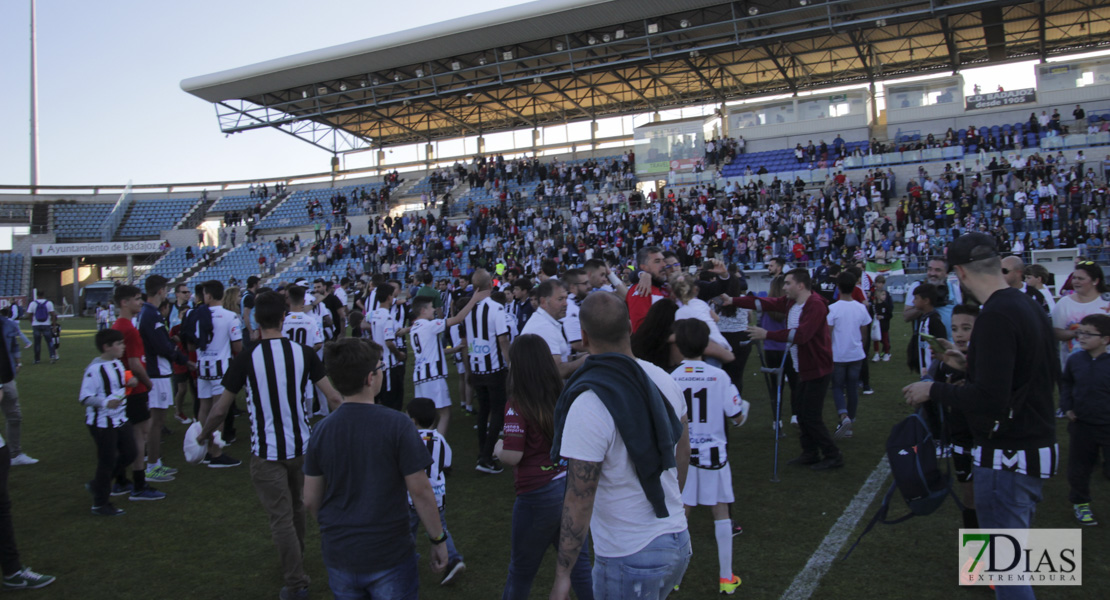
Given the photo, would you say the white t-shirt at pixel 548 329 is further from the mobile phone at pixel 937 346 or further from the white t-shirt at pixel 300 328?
the white t-shirt at pixel 300 328

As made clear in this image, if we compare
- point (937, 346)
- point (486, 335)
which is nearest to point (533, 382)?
point (937, 346)

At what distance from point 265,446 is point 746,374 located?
27.1 feet

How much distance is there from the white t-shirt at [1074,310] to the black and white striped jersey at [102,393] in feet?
24.8

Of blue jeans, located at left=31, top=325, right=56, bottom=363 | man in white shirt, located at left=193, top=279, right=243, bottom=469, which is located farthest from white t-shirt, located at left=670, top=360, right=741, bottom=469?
blue jeans, located at left=31, top=325, right=56, bottom=363

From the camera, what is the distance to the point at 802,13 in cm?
2580

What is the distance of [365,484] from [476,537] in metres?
2.39

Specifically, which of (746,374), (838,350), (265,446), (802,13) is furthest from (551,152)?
(265,446)

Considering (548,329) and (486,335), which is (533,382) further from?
(486,335)

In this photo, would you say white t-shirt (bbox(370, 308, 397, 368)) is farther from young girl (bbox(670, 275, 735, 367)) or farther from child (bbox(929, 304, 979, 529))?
child (bbox(929, 304, 979, 529))

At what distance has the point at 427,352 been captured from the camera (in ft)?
21.0

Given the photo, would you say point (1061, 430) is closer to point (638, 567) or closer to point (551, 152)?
point (638, 567)

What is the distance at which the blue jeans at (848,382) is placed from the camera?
6.70m

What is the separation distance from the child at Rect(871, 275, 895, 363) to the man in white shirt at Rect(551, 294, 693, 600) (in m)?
8.63

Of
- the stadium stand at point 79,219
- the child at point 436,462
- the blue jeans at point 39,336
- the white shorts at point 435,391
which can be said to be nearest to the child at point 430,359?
the white shorts at point 435,391
